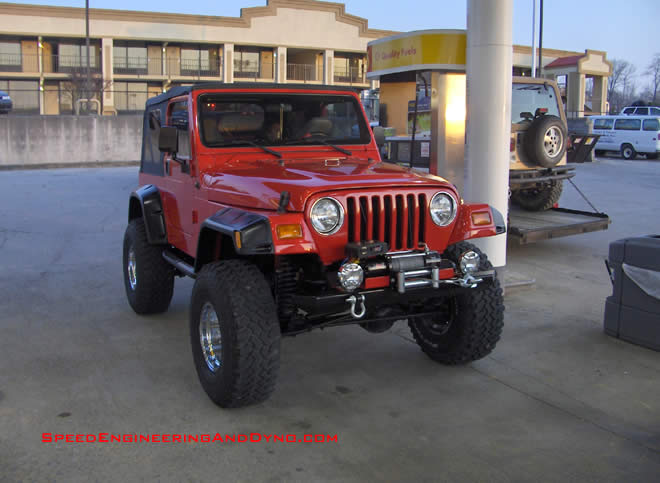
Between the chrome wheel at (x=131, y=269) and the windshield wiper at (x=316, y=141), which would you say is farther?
the chrome wheel at (x=131, y=269)

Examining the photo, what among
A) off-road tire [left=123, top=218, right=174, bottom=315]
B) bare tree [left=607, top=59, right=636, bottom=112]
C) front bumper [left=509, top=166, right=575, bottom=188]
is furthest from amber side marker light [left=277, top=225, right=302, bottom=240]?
bare tree [left=607, top=59, right=636, bottom=112]

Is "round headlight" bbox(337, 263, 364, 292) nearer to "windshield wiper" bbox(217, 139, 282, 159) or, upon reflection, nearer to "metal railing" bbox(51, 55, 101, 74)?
"windshield wiper" bbox(217, 139, 282, 159)

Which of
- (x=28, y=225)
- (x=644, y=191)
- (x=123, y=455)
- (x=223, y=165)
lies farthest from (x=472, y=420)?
(x=644, y=191)

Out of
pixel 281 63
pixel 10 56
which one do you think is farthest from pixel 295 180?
pixel 10 56

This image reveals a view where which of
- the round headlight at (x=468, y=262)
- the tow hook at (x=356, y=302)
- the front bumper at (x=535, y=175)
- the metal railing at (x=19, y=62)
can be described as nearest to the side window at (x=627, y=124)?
the front bumper at (x=535, y=175)

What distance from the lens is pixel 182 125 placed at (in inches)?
212

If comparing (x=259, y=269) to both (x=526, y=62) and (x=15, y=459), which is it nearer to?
(x=15, y=459)

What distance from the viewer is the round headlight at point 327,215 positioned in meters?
3.97

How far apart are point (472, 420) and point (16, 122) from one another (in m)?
24.0

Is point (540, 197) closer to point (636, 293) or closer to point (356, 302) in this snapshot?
point (636, 293)

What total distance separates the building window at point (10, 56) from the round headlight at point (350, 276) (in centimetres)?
4310

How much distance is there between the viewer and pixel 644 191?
15.4m

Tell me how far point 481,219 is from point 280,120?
181 centimetres

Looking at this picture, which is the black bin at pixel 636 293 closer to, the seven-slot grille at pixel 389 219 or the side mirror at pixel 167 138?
the seven-slot grille at pixel 389 219
